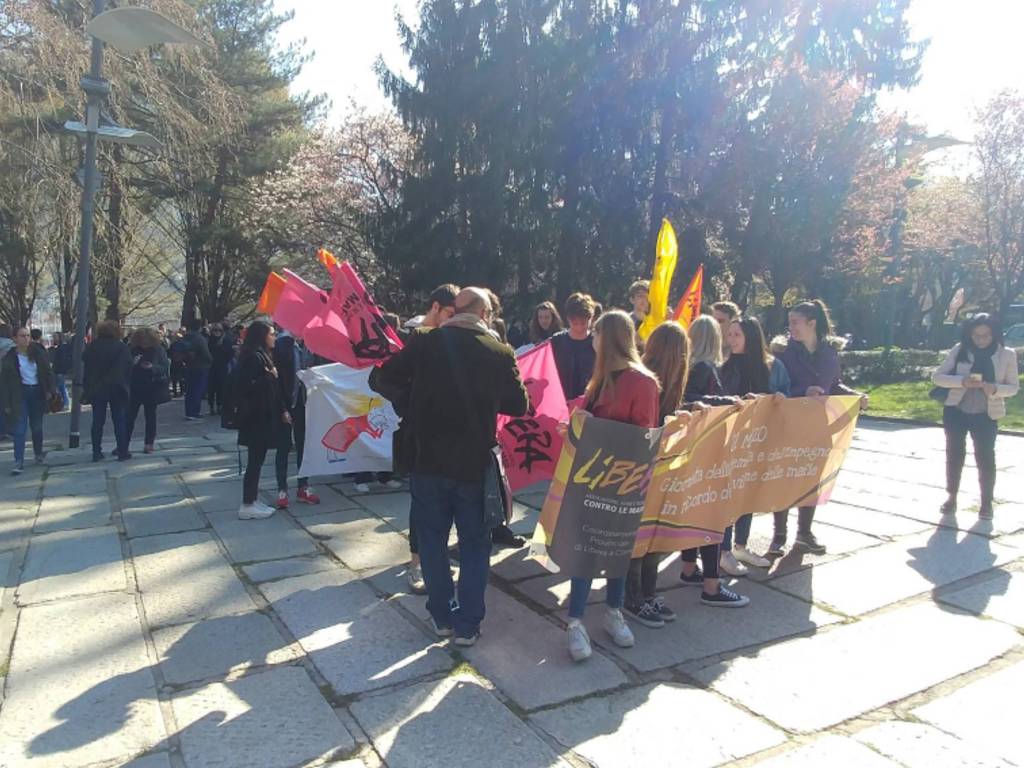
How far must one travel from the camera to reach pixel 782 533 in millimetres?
5230

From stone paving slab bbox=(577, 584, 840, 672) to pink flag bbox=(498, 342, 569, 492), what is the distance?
1.27 metres

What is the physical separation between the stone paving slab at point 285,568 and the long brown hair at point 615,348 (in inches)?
97.7

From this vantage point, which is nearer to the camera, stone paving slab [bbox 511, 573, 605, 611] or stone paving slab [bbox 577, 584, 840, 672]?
stone paving slab [bbox 577, 584, 840, 672]

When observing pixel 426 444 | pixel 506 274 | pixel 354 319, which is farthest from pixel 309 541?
pixel 506 274

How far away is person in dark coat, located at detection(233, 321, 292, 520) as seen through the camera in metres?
6.22

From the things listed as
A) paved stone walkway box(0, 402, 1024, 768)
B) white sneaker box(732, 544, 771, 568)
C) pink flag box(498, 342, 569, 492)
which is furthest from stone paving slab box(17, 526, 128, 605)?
white sneaker box(732, 544, 771, 568)

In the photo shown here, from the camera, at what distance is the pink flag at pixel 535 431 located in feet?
17.6

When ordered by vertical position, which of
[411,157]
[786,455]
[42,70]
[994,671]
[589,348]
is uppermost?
[411,157]

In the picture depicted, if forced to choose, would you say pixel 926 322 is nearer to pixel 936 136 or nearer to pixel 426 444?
pixel 936 136

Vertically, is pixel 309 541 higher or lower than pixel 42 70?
lower

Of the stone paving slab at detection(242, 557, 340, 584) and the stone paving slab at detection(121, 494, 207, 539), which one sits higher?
the stone paving slab at detection(121, 494, 207, 539)

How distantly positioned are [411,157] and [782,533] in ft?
56.9

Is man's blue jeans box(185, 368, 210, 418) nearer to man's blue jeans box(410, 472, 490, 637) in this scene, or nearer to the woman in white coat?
man's blue jeans box(410, 472, 490, 637)

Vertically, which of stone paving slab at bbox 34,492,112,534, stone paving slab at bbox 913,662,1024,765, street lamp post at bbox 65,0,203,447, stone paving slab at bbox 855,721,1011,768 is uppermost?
street lamp post at bbox 65,0,203,447
